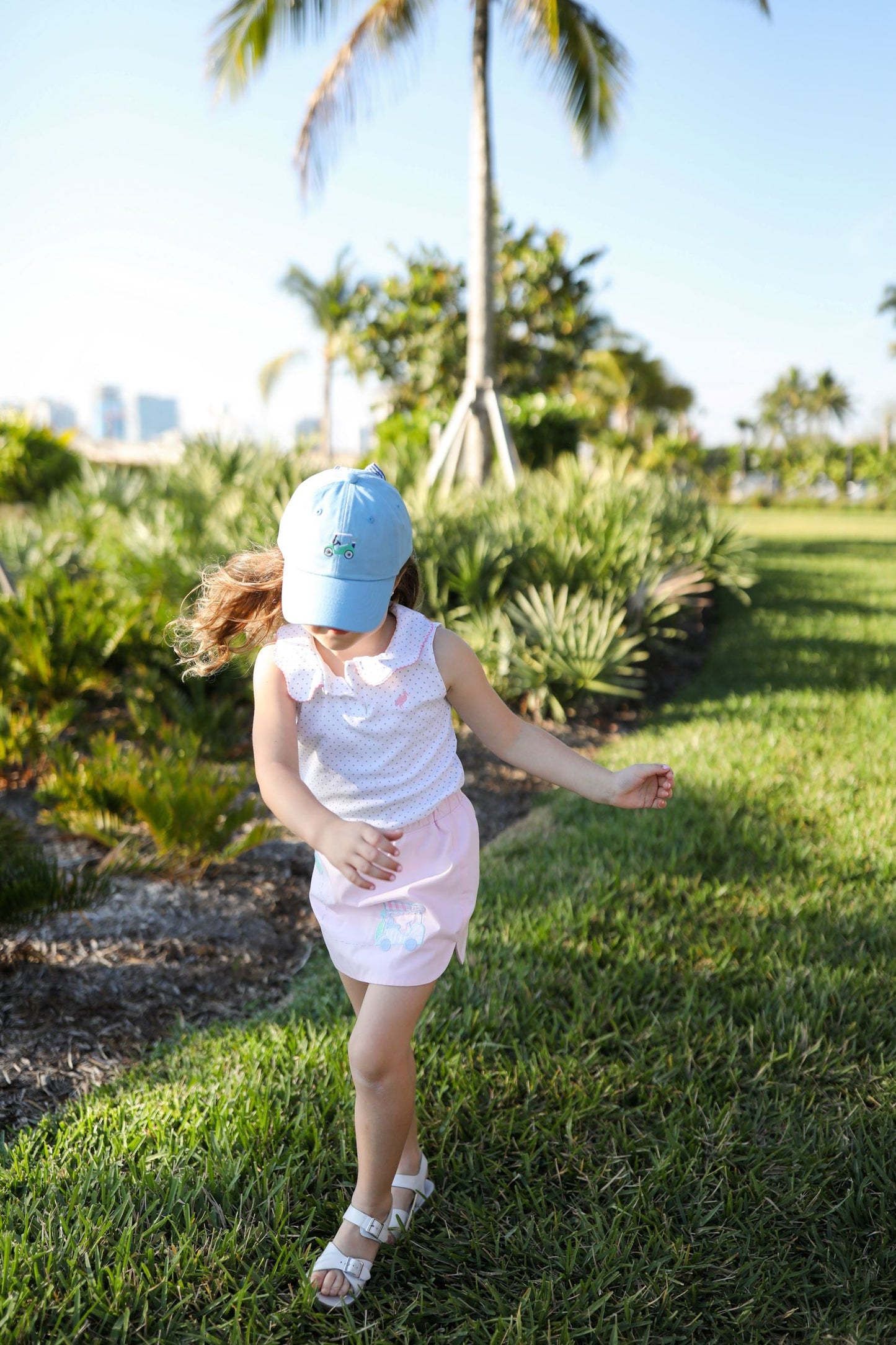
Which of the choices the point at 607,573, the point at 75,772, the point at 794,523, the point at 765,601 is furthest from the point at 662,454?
the point at 75,772

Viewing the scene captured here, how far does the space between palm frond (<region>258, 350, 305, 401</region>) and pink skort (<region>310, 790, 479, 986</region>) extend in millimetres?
39441

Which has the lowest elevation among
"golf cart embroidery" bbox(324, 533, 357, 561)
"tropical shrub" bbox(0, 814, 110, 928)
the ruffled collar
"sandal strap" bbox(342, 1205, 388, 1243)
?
"sandal strap" bbox(342, 1205, 388, 1243)

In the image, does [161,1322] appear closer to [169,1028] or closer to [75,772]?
[169,1028]

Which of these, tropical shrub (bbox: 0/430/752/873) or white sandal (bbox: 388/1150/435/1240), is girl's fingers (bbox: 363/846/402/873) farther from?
tropical shrub (bbox: 0/430/752/873)

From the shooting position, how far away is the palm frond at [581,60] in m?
9.93

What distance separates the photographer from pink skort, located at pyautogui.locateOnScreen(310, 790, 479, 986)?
1659mm

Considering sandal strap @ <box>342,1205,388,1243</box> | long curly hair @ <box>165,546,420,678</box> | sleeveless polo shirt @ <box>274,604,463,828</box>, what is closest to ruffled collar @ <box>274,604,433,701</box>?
sleeveless polo shirt @ <box>274,604,463,828</box>

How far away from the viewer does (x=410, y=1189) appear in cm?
191

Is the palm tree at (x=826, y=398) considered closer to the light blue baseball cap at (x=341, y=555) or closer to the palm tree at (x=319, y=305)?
the palm tree at (x=319, y=305)

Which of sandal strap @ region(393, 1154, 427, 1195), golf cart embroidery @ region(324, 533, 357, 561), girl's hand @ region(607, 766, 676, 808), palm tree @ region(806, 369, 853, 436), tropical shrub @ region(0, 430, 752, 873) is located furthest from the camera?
palm tree @ region(806, 369, 853, 436)

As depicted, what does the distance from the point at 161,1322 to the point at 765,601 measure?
1011 centimetres

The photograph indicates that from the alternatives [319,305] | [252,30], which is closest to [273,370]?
[319,305]

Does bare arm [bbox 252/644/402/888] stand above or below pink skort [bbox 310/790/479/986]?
above

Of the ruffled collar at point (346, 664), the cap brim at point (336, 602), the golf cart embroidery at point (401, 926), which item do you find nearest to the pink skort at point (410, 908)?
the golf cart embroidery at point (401, 926)
